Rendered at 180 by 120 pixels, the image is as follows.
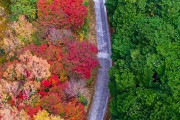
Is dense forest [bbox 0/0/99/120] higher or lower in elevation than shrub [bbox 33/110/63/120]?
higher

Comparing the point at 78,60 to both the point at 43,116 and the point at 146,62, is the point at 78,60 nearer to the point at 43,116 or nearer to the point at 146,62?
the point at 146,62

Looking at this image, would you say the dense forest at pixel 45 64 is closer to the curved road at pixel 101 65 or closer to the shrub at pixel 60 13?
the shrub at pixel 60 13

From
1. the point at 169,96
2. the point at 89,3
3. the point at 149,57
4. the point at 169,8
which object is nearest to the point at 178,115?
the point at 169,96

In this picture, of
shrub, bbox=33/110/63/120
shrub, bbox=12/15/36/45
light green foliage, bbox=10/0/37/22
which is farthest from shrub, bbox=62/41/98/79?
light green foliage, bbox=10/0/37/22

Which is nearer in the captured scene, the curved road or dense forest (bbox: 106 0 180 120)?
dense forest (bbox: 106 0 180 120)

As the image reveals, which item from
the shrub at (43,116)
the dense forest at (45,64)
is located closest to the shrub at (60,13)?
the dense forest at (45,64)

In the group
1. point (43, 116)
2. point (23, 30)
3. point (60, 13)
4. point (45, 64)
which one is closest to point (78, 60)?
point (45, 64)

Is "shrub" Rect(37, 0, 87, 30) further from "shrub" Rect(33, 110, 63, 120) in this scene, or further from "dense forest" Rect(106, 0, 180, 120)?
"shrub" Rect(33, 110, 63, 120)
